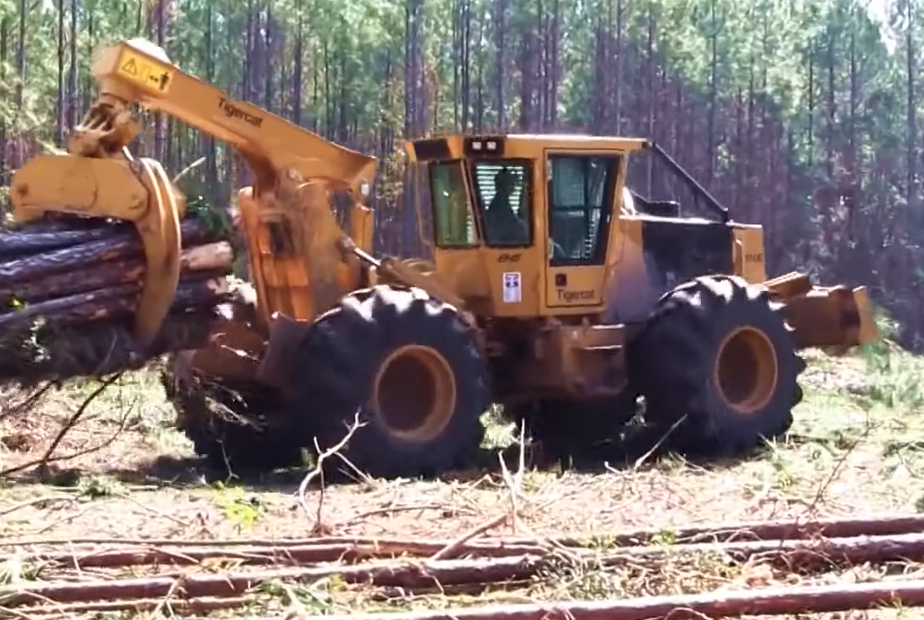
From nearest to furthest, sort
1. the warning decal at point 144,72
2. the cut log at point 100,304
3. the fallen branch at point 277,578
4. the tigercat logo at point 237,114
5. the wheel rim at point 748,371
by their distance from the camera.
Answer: the fallen branch at point 277,578 → the cut log at point 100,304 → the warning decal at point 144,72 → the tigercat logo at point 237,114 → the wheel rim at point 748,371

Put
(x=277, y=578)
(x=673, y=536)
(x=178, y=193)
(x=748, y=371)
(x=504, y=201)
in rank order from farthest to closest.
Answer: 1. (x=748, y=371)
2. (x=504, y=201)
3. (x=178, y=193)
4. (x=673, y=536)
5. (x=277, y=578)

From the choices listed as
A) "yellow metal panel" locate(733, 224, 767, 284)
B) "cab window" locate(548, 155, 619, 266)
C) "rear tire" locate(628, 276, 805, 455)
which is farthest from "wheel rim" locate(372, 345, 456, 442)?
"yellow metal panel" locate(733, 224, 767, 284)

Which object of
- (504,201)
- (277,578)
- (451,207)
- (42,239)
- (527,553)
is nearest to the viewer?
(277,578)

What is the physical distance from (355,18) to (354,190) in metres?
34.7

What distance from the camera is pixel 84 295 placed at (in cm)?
944

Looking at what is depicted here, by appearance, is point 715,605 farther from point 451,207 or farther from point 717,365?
point 451,207

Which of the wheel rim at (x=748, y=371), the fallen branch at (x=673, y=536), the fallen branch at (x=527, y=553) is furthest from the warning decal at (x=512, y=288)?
the fallen branch at (x=527, y=553)

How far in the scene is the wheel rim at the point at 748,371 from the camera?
499 inches

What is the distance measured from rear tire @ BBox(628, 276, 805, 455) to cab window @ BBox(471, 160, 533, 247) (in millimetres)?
1265

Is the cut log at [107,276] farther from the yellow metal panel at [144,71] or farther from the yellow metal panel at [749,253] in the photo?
the yellow metal panel at [749,253]

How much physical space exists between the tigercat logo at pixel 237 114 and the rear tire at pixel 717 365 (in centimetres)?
343

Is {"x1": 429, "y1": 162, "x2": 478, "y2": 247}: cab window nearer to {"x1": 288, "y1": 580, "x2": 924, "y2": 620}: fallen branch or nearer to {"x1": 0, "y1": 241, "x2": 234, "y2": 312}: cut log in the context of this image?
{"x1": 0, "y1": 241, "x2": 234, "y2": 312}: cut log

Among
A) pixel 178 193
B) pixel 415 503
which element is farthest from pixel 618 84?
pixel 415 503

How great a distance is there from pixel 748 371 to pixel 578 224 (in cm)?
194
